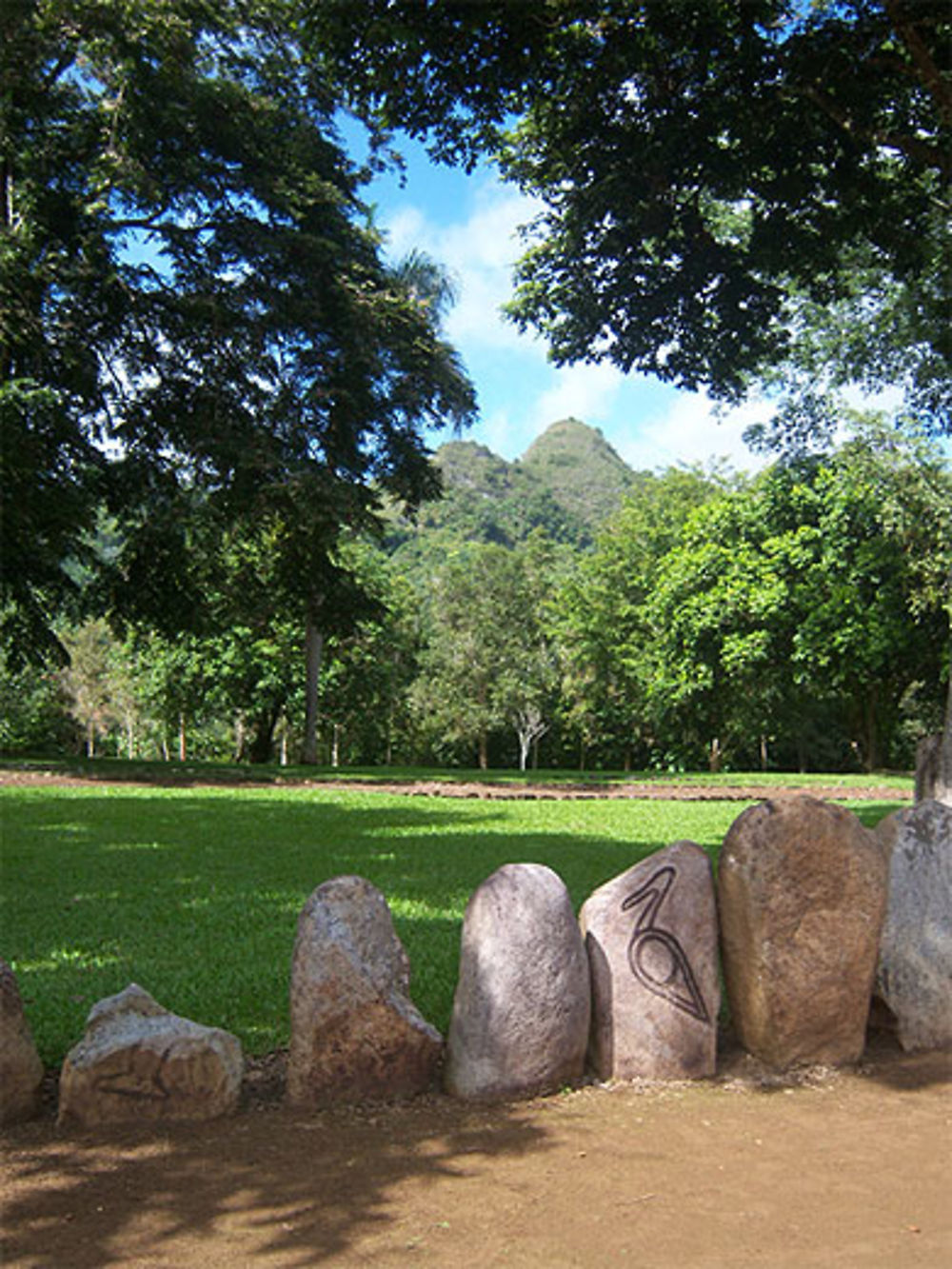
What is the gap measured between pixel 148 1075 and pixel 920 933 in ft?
13.1

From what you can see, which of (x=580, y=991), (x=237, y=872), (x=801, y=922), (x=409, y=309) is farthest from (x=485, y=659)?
(x=580, y=991)

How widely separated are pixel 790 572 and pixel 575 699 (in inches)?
625

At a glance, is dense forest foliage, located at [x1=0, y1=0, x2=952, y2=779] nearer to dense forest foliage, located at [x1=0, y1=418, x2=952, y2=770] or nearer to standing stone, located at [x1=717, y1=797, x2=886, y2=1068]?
dense forest foliage, located at [x1=0, y1=418, x2=952, y2=770]

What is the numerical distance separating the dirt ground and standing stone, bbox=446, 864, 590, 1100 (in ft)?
0.48

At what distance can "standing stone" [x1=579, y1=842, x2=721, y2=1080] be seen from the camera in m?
5.12

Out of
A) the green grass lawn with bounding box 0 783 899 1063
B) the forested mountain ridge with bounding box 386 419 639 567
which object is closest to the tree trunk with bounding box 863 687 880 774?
the green grass lawn with bounding box 0 783 899 1063

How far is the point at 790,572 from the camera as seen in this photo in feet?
101

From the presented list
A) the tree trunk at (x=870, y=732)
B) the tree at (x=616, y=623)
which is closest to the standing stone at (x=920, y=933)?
the tree trunk at (x=870, y=732)

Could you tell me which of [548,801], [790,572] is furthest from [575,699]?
[548,801]

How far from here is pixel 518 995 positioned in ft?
16.0

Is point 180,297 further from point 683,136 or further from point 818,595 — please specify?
point 818,595

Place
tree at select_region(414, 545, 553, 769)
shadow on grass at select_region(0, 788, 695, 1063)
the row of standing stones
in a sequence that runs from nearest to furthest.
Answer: the row of standing stones
shadow on grass at select_region(0, 788, 695, 1063)
tree at select_region(414, 545, 553, 769)

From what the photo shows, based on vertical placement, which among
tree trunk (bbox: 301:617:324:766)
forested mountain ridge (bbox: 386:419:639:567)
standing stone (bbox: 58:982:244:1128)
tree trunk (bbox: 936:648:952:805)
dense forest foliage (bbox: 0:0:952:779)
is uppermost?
forested mountain ridge (bbox: 386:419:639:567)

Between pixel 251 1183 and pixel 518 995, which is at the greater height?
pixel 518 995
